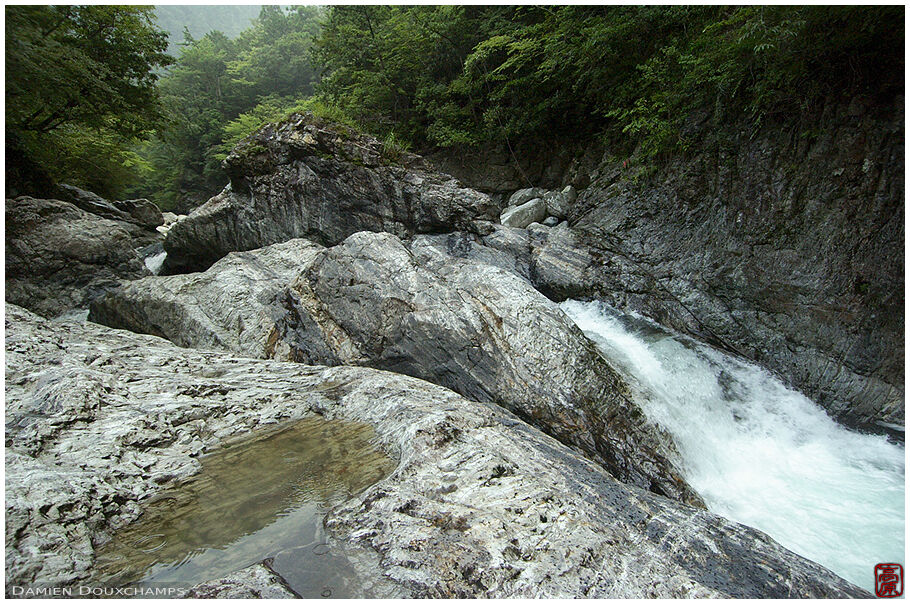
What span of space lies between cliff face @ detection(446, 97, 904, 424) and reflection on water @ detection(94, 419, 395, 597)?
301 inches

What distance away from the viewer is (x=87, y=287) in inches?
362

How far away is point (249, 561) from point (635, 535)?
8.29 feet

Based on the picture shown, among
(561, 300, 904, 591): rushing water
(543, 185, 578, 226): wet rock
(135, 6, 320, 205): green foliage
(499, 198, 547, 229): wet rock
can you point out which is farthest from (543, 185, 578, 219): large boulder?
(135, 6, 320, 205): green foliage

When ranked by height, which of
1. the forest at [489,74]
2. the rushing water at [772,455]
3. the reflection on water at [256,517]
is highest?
the forest at [489,74]

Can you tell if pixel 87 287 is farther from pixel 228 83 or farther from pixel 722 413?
pixel 228 83

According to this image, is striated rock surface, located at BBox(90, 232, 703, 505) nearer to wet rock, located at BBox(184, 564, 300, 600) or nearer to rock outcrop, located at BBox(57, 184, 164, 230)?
wet rock, located at BBox(184, 564, 300, 600)

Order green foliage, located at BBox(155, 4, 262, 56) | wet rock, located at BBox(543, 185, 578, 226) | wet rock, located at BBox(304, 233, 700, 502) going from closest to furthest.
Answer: wet rock, located at BBox(304, 233, 700, 502), wet rock, located at BBox(543, 185, 578, 226), green foliage, located at BBox(155, 4, 262, 56)

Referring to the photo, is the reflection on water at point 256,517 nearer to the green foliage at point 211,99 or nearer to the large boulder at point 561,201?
the large boulder at point 561,201

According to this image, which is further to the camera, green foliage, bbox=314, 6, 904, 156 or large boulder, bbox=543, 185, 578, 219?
large boulder, bbox=543, 185, 578, 219

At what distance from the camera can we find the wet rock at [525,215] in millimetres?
12527

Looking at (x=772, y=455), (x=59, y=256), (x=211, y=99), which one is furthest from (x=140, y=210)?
(x=772, y=455)

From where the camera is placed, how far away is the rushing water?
4.30m

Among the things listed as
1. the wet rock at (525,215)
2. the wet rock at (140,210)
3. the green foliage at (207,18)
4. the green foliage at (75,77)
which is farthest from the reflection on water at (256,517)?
the green foliage at (207,18)

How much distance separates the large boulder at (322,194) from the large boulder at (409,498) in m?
6.66
